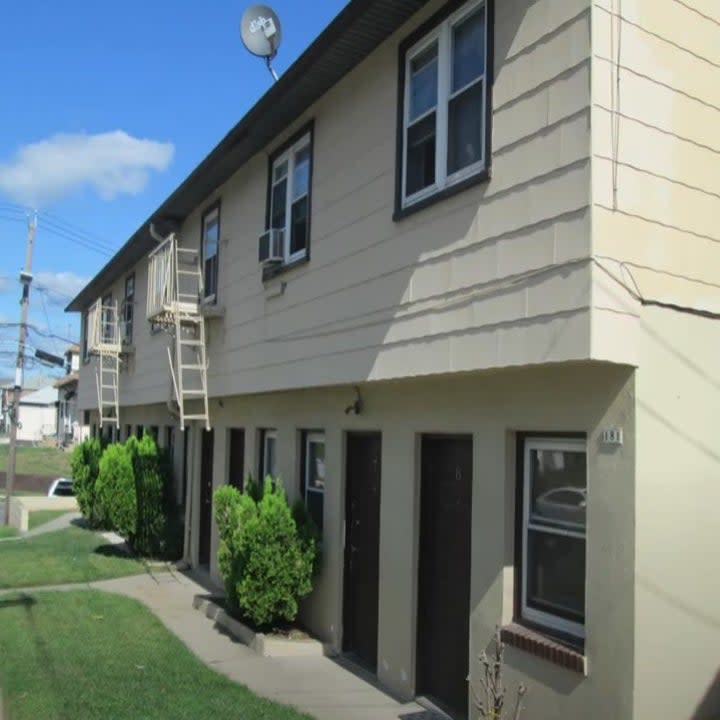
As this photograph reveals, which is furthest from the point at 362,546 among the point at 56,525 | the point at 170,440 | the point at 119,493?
the point at 56,525

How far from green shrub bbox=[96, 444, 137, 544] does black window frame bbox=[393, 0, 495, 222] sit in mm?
10000

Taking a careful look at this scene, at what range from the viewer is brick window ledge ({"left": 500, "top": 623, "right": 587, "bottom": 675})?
16.3 feet

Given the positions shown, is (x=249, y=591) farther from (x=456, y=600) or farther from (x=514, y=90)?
(x=514, y=90)

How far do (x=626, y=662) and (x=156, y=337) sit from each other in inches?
493

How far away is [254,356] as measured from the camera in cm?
1036

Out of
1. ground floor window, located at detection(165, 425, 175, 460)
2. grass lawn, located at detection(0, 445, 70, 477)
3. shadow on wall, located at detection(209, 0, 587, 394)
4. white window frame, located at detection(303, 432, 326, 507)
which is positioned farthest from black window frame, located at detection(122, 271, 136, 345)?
grass lawn, located at detection(0, 445, 70, 477)

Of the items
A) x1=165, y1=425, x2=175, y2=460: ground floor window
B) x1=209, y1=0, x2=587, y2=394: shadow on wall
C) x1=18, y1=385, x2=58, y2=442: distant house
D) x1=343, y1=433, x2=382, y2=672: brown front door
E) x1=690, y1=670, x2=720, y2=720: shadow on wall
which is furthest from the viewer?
x1=18, y1=385, x2=58, y2=442: distant house

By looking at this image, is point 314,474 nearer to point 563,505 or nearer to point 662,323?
point 563,505

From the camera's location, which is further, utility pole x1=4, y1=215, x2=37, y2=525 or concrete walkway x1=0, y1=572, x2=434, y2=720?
utility pole x1=4, y1=215, x2=37, y2=525

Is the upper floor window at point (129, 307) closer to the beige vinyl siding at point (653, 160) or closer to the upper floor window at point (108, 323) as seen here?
the upper floor window at point (108, 323)

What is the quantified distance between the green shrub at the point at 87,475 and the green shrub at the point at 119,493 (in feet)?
9.52

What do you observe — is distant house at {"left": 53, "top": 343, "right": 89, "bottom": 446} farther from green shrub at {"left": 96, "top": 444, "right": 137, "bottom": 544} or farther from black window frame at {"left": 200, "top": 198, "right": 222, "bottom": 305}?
black window frame at {"left": 200, "top": 198, "right": 222, "bottom": 305}

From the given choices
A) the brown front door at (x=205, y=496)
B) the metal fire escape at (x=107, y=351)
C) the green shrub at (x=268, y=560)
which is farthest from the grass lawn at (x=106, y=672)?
the metal fire escape at (x=107, y=351)

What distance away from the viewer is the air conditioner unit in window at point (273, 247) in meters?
9.57
